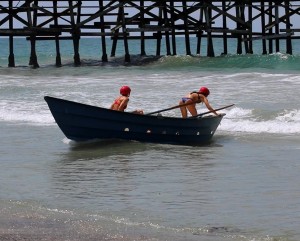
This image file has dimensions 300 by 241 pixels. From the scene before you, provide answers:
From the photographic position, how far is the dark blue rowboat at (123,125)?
16.2 m

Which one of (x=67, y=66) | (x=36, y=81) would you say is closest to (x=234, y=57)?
(x=67, y=66)

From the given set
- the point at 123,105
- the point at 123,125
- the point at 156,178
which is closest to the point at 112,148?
the point at 123,125

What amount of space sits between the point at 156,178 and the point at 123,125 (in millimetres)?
3775

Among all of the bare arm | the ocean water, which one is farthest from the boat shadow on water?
the bare arm

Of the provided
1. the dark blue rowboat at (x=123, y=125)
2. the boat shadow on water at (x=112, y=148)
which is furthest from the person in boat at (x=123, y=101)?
the boat shadow on water at (x=112, y=148)

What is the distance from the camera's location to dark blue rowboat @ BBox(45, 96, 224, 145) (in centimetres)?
1616

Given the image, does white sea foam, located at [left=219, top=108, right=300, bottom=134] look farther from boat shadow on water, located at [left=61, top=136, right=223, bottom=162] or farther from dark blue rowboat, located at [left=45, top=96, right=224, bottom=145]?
dark blue rowboat, located at [left=45, top=96, right=224, bottom=145]

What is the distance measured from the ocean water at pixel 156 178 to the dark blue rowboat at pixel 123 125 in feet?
0.65

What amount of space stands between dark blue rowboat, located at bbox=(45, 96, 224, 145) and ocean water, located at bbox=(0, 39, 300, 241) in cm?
20

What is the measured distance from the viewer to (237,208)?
10820 millimetres

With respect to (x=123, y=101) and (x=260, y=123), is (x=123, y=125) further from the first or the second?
(x=260, y=123)

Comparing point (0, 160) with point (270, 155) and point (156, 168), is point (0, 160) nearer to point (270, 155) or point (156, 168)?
point (156, 168)

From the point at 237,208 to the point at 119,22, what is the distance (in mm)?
25002

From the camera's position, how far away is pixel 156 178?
1280 cm
